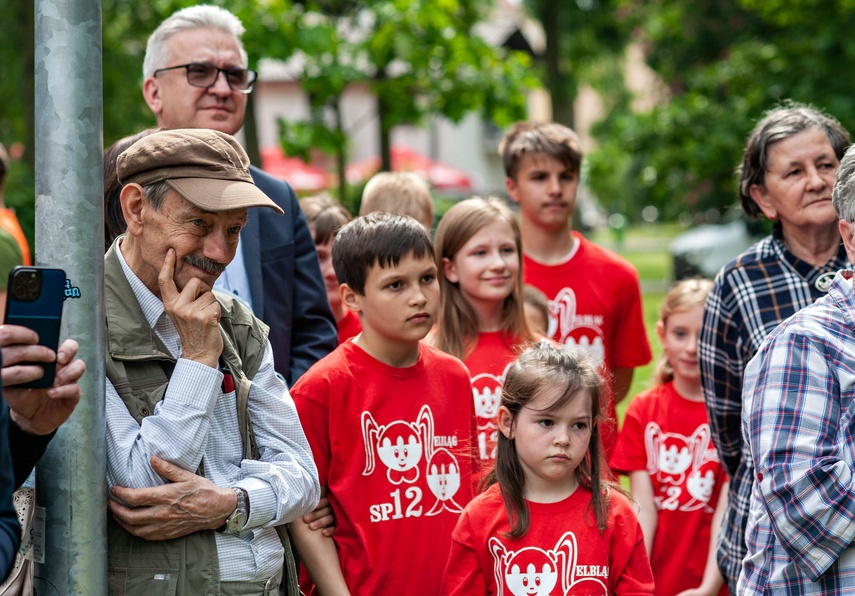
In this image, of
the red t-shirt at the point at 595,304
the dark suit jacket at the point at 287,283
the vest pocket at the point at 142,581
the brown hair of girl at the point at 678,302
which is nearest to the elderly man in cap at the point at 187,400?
the vest pocket at the point at 142,581

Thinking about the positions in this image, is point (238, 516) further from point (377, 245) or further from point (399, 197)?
point (399, 197)

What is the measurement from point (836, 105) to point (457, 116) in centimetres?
722

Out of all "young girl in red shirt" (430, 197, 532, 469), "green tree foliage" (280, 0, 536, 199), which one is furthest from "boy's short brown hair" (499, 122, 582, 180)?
"green tree foliage" (280, 0, 536, 199)

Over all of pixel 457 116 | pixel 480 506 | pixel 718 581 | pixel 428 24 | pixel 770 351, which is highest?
pixel 428 24

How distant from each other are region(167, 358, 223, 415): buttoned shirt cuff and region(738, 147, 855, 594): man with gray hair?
1387mm

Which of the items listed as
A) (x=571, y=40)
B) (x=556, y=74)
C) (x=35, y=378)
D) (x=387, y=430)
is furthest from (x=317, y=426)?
(x=571, y=40)

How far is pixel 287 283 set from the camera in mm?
4109

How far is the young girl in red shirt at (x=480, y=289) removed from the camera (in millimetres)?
4445

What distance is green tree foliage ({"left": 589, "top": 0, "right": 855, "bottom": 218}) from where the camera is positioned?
725 inches

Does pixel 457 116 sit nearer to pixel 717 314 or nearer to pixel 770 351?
pixel 717 314

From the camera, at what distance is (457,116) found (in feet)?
45.8

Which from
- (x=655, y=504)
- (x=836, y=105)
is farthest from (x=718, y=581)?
(x=836, y=105)

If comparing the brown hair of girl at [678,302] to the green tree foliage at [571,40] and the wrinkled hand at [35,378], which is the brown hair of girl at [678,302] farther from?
the green tree foliage at [571,40]

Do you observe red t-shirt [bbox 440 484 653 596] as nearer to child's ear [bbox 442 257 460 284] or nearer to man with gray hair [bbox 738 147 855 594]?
man with gray hair [bbox 738 147 855 594]
